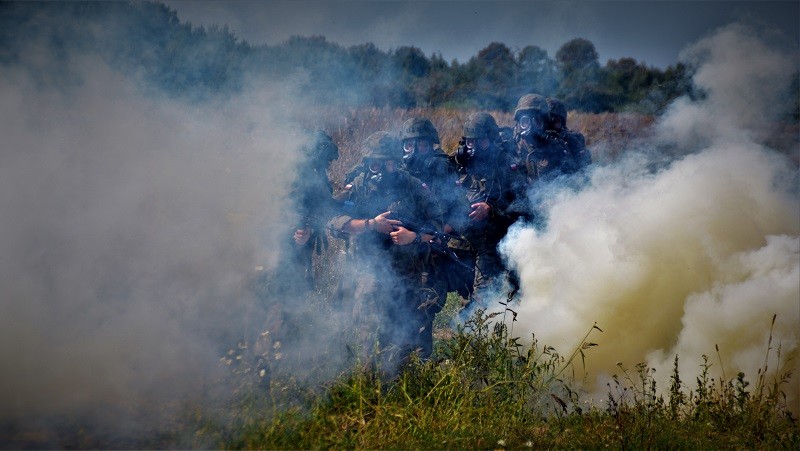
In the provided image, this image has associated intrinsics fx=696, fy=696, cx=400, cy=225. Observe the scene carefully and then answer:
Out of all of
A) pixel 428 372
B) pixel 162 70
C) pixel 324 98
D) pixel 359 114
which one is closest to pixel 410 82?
pixel 359 114

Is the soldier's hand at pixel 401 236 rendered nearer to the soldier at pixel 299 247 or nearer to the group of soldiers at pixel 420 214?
the group of soldiers at pixel 420 214

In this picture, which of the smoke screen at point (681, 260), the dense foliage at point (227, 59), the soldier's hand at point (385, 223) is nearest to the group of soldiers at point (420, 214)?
the soldier's hand at point (385, 223)

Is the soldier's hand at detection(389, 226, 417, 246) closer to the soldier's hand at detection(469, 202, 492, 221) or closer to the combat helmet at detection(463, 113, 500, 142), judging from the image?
the soldier's hand at detection(469, 202, 492, 221)

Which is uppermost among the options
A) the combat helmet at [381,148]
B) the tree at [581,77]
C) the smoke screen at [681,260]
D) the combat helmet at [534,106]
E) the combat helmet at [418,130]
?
the tree at [581,77]

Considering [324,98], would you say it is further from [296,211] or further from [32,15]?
[32,15]

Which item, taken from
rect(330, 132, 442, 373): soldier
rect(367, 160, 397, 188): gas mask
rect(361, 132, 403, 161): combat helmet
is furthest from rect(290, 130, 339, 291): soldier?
rect(361, 132, 403, 161): combat helmet

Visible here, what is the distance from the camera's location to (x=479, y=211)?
7.74 meters

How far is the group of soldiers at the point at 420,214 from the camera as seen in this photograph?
6.31 m

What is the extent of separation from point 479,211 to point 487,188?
562 mm

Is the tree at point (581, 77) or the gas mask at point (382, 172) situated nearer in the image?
the gas mask at point (382, 172)

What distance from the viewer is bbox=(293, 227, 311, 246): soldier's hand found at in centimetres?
685

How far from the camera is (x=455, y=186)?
777 cm

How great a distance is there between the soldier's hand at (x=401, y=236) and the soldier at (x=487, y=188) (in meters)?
1.46

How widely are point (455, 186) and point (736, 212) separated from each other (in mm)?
2864
